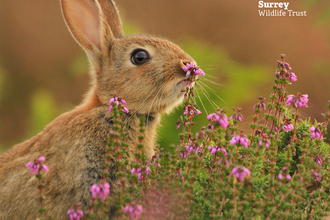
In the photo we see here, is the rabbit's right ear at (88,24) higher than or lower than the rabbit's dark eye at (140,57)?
higher

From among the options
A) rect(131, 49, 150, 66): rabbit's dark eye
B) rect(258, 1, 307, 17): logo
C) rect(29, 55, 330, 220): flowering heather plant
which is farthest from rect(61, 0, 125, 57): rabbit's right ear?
rect(258, 1, 307, 17): logo

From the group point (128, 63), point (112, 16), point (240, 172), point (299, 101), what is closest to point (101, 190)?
point (240, 172)

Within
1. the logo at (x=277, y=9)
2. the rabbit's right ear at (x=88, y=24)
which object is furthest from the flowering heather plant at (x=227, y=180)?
the logo at (x=277, y=9)

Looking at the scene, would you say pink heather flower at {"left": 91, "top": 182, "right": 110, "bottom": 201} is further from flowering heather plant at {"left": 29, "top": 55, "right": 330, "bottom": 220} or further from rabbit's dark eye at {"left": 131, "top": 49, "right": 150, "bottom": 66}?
rabbit's dark eye at {"left": 131, "top": 49, "right": 150, "bottom": 66}

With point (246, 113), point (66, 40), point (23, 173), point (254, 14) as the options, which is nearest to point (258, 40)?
point (254, 14)

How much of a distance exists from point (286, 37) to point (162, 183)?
7.38m

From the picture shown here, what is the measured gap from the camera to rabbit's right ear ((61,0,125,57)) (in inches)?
142

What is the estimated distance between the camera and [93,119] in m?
3.15

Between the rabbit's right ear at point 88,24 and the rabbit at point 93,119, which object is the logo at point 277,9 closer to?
the rabbit at point 93,119

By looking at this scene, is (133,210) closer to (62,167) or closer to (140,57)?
(62,167)

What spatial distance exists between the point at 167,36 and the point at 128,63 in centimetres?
420

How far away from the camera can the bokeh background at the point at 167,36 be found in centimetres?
733

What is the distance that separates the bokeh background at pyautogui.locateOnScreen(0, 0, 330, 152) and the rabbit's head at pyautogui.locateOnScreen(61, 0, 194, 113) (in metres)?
3.15

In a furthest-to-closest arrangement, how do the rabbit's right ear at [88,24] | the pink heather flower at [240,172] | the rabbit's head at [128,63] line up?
the rabbit's right ear at [88,24]
the rabbit's head at [128,63]
the pink heather flower at [240,172]
